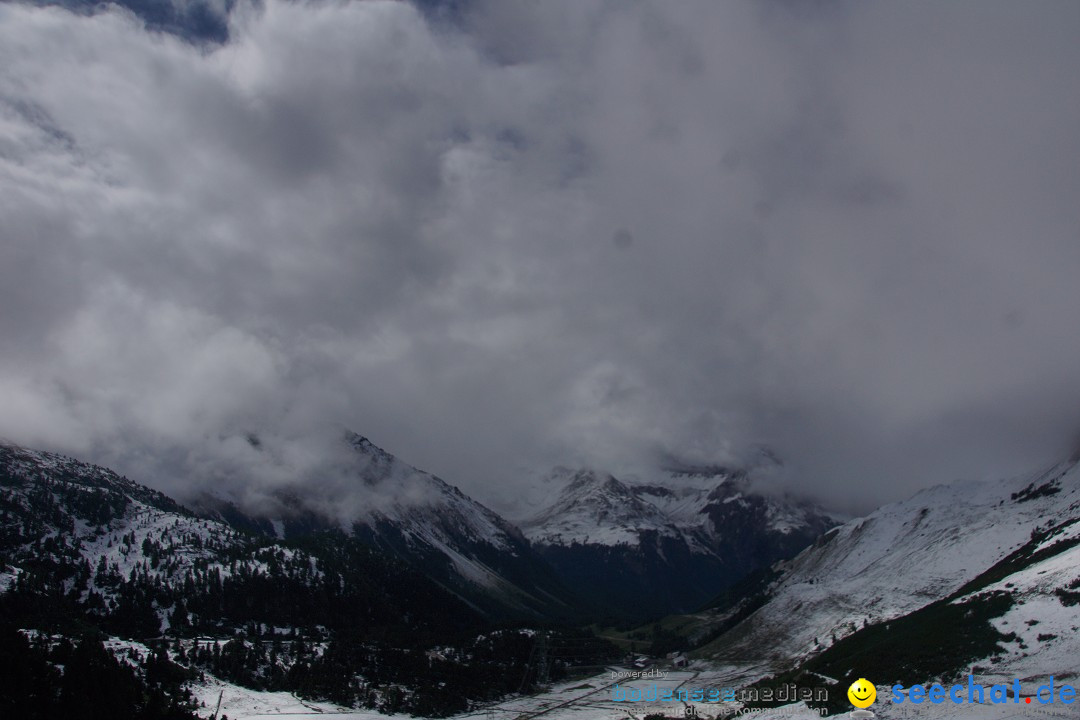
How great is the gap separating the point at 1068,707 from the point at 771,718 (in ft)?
209

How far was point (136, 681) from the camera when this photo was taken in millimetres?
176750

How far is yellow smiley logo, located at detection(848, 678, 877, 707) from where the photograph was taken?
155500 mm

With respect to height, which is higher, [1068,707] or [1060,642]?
[1060,642]

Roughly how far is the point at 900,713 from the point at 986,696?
1509 centimetres

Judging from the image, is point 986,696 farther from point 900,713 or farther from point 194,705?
point 194,705

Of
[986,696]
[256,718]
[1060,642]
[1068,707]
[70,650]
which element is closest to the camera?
[1068,707]

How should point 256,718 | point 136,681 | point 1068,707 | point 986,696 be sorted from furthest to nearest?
point 256,718, point 136,681, point 986,696, point 1068,707

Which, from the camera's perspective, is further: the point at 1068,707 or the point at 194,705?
the point at 194,705

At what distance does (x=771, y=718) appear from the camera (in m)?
173

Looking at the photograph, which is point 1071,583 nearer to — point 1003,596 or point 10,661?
point 1003,596

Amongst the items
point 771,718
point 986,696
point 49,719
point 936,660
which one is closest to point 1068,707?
point 986,696

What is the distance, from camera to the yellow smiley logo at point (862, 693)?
510 feet

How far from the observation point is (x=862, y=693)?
15962 centimetres

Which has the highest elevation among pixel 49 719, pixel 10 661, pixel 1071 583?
pixel 1071 583
